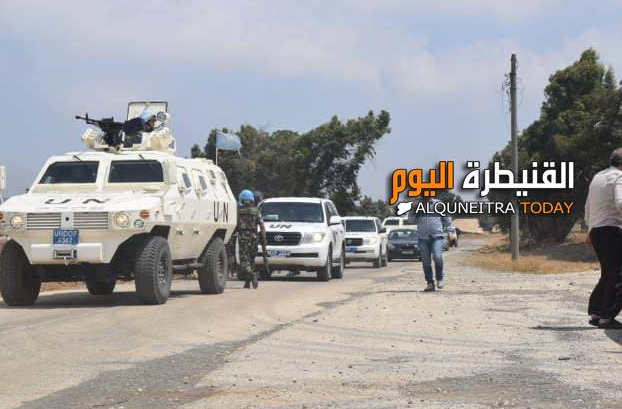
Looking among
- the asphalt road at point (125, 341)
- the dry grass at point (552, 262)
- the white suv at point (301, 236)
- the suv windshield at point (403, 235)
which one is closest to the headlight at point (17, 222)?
the asphalt road at point (125, 341)

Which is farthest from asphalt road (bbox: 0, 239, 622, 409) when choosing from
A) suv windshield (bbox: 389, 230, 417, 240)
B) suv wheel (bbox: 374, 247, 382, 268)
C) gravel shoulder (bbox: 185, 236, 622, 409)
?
suv windshield (bbox: 389, 230, 417, 240)

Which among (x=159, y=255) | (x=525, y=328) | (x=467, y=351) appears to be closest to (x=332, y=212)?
(x=159, y=255)

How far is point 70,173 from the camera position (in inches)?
610

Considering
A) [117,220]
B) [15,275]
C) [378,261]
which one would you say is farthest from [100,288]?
[378,261]

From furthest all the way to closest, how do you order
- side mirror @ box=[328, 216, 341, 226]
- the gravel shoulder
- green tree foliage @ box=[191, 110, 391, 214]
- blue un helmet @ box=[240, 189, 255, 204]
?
green tree foliage @ box=[191, 110, 391, 214]
side mirror @ box=[328, 216, 341, 226]
blue un helmet @ box=[240, 189, 255, 204]
the gravel shoulder

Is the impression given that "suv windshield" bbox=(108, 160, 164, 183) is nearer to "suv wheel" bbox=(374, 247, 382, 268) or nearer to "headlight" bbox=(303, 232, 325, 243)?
"headlight" bbox=(303, 232, 325, 243)

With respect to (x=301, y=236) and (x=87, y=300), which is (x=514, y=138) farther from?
(x=87, y=300)

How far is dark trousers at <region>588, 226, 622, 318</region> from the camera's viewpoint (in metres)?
10.5

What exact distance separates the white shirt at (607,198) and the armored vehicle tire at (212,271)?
7796 mm

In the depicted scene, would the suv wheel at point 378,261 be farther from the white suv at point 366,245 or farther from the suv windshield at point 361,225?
the suv windshield at point 361,225

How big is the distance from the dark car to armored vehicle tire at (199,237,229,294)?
2537cm

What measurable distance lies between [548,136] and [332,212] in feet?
87.7

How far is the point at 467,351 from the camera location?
30.1 ft

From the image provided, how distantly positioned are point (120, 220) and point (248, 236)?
5496 millimetres
